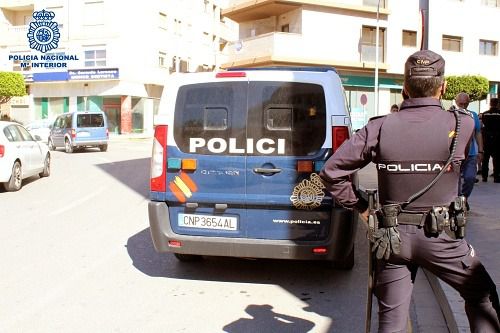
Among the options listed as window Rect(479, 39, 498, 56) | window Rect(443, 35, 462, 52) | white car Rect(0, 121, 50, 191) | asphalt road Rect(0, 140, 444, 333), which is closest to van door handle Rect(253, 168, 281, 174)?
asphalt road Rect(0, 140, 444, 333)

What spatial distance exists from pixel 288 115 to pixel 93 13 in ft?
132

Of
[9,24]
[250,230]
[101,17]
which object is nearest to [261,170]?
[250,230]

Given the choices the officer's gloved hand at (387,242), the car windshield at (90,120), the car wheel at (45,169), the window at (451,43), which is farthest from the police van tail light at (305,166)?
the window at (451,43)

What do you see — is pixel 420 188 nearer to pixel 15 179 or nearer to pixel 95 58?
pixel 15 179

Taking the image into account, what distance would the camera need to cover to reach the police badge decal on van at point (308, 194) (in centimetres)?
484

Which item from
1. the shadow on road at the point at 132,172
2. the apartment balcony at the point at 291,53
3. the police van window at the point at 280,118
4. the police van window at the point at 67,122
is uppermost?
the apartment balcony at the point at 291,53

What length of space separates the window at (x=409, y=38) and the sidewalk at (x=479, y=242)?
24576 mm

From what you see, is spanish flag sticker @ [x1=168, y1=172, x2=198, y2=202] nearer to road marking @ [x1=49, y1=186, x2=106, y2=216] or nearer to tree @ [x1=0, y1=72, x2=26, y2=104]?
road marking @ [x1=49, y1=186, x2=106, y2=216]

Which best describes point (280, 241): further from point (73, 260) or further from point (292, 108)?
point (73, 260)

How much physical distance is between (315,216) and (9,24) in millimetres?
47281

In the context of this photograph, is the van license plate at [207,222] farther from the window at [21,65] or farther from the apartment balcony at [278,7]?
the window at [21,65]

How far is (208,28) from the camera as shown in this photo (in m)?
54.1

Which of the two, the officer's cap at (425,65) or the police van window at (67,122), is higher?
the police van window at (67,122)

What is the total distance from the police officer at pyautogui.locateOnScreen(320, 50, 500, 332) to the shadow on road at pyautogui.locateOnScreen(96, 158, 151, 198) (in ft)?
30.1
